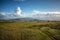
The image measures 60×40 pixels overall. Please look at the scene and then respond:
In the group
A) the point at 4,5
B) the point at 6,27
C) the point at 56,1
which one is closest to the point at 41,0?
the point at 56,1

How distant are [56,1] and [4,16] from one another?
167 cm

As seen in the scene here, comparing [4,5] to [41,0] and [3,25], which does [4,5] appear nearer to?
[3,25]

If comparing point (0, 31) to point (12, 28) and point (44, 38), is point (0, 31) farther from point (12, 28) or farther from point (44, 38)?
point (44, 38)

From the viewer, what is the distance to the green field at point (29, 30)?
115 inches

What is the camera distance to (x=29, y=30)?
9.83ft

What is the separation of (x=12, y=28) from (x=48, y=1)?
4.54ft

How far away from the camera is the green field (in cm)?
293

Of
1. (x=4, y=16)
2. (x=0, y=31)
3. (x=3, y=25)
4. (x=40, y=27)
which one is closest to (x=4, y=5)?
(x=4, y=16)

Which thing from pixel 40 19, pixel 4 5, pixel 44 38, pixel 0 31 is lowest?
pixel 44 38

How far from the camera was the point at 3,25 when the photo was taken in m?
3.04

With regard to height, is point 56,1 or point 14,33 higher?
point 56,1

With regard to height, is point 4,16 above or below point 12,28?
above

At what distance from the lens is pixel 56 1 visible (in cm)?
306

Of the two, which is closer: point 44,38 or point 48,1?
point 44,38
